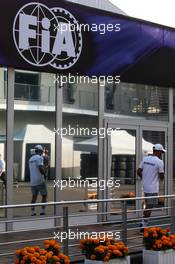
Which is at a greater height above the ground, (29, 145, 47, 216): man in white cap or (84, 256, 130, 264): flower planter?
(29, 145, 47, 216): man in white cap

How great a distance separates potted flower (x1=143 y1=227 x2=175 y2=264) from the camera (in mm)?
7855

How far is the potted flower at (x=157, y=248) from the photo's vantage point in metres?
7.86

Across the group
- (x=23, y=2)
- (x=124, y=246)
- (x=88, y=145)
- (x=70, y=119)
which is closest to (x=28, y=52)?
(x=23, y=2)

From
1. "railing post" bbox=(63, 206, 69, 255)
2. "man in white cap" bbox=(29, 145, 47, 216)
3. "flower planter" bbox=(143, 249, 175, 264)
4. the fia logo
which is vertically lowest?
"flower planter" bbox=(143, 249, 175, 264)

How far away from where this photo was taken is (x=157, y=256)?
784 cm

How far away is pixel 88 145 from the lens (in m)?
11.6

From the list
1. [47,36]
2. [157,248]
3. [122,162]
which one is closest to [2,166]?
[47,36]

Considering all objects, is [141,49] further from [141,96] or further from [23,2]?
[23,2]

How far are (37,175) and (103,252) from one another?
378 centimetres

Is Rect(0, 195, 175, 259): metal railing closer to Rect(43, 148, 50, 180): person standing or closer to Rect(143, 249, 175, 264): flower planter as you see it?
Rect(143, 249, 175, 264): flower planter

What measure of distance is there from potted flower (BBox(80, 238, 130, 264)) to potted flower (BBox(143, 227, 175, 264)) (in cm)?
63

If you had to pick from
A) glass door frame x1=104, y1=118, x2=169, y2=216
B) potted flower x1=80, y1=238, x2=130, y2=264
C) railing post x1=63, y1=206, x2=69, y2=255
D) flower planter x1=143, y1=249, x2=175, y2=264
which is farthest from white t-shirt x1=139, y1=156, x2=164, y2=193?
railing post x1=63, y1=206, x2=69, y2=255

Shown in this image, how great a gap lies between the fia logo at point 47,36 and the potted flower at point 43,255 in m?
4.50

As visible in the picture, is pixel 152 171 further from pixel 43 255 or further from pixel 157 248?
pixel 43 255
